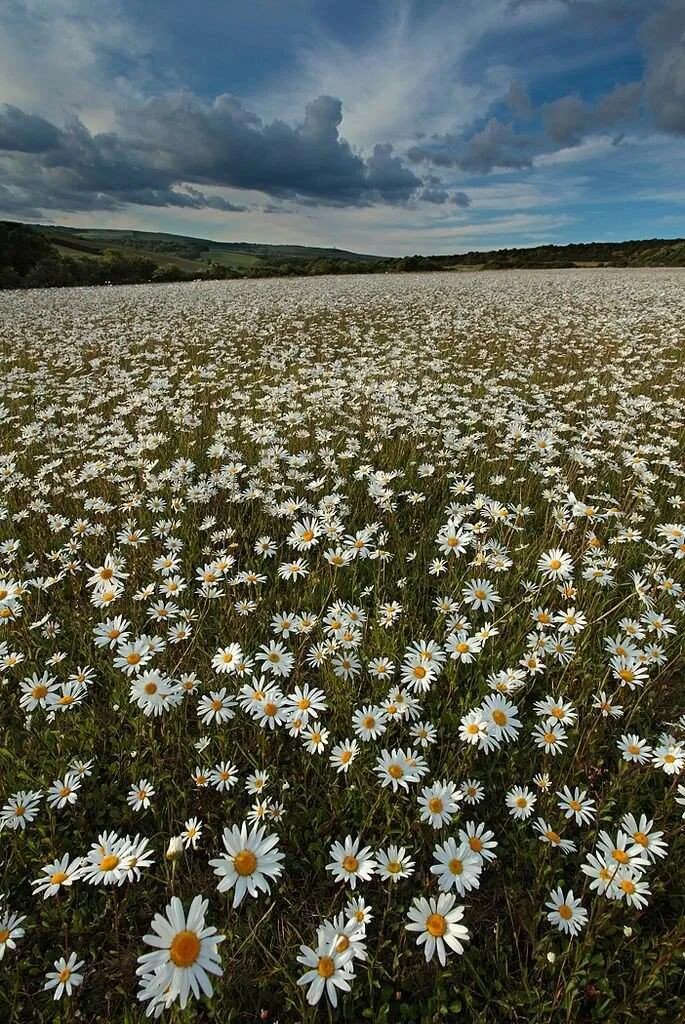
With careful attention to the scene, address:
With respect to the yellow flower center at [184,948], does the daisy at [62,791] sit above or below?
below

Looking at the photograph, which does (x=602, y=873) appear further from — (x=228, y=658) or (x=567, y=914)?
(x=228, y=658)

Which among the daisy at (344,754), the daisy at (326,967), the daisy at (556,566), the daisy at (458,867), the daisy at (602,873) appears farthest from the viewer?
the daisy at (556,566)

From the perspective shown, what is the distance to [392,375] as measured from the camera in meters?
9.50

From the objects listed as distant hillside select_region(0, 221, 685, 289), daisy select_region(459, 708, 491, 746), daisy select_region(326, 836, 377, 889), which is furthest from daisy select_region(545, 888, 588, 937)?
distant hillside select_region(0, 221, 685, 289)

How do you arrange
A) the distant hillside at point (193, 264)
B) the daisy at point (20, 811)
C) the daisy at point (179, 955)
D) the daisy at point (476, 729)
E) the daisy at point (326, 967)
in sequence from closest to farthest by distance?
the daisy at point (179, 955) → the daisy at point (326, 967) → the daisy at point (20, 811) → the daisy at point (476, 729) → the distant hillside at point (193, 264)

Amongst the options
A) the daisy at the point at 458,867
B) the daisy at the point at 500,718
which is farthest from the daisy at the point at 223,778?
the daisy at the point at 500,718

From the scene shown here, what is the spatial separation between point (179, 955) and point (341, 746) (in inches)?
44.7

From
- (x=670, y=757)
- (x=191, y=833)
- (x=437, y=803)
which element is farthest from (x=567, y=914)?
(x=191, y=833)

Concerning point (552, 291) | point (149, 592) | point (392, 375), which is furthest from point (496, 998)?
point (552, 291)

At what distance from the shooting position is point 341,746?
8.02 feet

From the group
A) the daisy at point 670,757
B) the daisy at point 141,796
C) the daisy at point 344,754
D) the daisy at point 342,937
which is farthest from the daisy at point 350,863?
the daisy at point 670,757

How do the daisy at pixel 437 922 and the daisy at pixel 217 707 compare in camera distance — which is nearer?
the daisy at pixel 437 922

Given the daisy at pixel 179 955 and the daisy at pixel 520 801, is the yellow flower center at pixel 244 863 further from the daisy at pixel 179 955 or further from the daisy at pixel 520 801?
the daisy at pixel 520 801

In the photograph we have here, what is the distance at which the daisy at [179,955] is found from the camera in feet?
4.49
